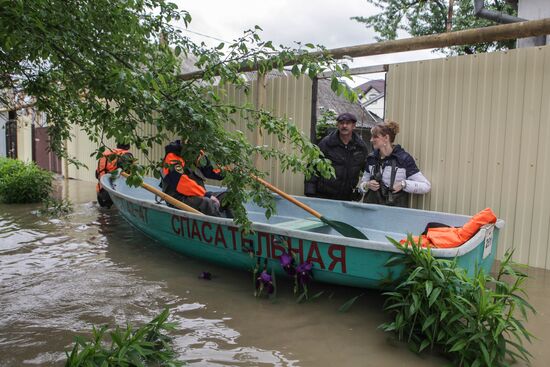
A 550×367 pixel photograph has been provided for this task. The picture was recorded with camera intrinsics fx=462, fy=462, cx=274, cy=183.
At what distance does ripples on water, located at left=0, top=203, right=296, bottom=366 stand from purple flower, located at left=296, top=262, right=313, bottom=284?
73 cm

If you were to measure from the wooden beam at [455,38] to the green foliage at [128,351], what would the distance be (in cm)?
210

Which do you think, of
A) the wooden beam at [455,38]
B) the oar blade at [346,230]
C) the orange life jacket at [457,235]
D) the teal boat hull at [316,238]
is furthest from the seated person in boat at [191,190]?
the orange life jacket at [457,235]

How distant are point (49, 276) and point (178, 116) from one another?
3.19 meters

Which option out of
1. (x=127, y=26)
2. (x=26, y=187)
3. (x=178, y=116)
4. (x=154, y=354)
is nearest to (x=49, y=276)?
(x=154, y=354)

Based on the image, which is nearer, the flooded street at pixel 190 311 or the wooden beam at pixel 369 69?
the flooded street at pixel 190 311

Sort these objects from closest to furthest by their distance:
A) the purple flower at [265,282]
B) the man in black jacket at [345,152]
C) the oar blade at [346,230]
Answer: the purple flower at [265,282], the oar blade at [346,230], the man in black jacket at [345,152]

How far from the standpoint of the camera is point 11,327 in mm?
3398

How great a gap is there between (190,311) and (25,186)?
7.23 meters

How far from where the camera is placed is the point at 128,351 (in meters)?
2.55

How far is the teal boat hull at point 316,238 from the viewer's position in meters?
3.42

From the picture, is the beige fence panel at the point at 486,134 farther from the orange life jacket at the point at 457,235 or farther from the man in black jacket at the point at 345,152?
the orange life jacket at the point at 457,235

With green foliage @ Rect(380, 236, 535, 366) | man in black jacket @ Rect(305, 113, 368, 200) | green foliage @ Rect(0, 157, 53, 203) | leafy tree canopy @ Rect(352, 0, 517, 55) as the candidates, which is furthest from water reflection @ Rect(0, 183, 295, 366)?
leafy tree canopy @ Rect(352, 0, 517, 55)

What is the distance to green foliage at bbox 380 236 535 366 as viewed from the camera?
2725 mm

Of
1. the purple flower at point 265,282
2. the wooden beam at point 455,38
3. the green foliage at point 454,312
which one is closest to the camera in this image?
the green foliage at point 454,312
